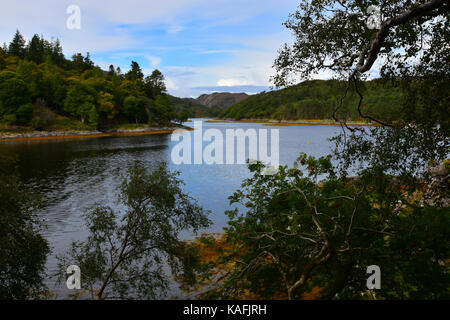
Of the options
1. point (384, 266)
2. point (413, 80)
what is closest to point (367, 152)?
point (413, 80)

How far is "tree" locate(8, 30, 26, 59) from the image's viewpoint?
5305 inches

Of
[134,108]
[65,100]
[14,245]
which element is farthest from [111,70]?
[14,245]

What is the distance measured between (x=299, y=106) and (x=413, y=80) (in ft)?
649

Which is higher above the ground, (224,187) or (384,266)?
(384,266)

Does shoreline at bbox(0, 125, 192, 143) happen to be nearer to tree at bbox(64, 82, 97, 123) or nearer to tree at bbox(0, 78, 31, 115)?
tree at bbox(64, 82, 97, 123)

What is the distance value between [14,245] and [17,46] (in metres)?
161

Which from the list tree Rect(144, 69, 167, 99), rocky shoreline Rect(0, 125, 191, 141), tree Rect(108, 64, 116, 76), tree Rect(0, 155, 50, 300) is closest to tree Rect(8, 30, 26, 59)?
tree Rect(108, 64, 116, 76)

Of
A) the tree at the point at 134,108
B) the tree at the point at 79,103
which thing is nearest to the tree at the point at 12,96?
the tree at the point at 79,103

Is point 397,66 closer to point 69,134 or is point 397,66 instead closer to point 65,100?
point 69,134

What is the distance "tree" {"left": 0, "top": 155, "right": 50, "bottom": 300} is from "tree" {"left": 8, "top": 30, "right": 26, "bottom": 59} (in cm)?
15554

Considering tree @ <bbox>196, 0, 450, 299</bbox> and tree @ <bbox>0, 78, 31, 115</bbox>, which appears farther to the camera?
tree @ <bbox>0, 78, 31, 115</bbox>

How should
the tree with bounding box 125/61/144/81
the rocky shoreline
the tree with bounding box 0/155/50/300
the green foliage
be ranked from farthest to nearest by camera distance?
the tree with bounding box 125/61/144/81
the rocky shoreline
the tree with bounding box 0/155/50/300
the green foliage
